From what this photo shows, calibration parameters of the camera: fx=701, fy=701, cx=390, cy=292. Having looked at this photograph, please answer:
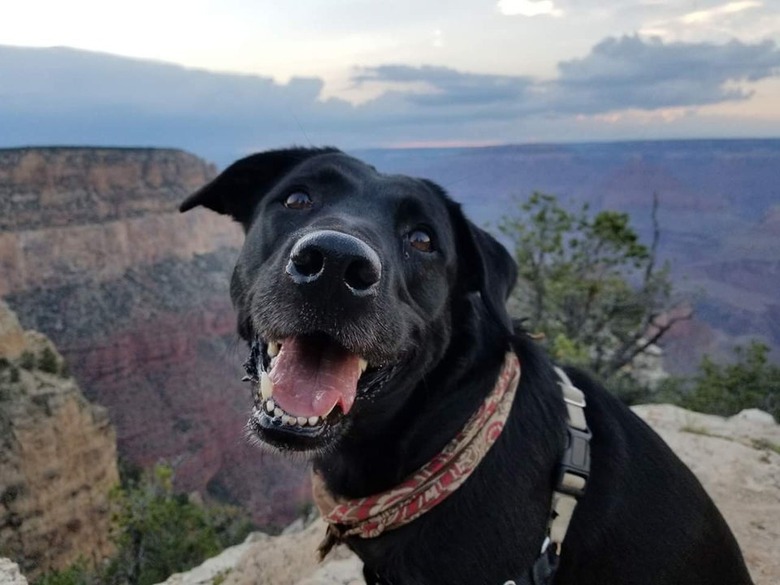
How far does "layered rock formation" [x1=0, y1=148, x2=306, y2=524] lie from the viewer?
50.9m

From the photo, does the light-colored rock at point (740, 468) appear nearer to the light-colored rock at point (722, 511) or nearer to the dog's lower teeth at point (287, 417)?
the light-colored rock at point (722, 511)

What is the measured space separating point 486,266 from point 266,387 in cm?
115

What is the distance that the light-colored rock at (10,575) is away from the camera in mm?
3836

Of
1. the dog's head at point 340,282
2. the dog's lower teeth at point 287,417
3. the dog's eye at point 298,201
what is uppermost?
the dog's eye at point 298,201

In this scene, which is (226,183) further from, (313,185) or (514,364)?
(514,364)

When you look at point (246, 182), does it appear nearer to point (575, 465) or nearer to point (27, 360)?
point (575, 465)

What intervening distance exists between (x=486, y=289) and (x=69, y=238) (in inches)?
2282

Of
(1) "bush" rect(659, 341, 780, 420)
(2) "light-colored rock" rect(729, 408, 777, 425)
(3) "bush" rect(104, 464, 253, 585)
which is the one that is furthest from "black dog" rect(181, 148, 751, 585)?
(3) "bush" rect(104, 464, 253, 585)

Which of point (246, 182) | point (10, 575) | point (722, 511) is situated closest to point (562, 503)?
point (246, 182)

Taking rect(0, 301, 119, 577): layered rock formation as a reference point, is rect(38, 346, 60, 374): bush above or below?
above

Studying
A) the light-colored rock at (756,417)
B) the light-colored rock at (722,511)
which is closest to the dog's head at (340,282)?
the light-colored rock at (722,511)

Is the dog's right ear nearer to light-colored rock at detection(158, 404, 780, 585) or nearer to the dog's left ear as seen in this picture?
the dog's left ear

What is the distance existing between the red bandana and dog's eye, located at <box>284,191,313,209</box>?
3.70 feet

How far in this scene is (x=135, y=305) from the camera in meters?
57.0
